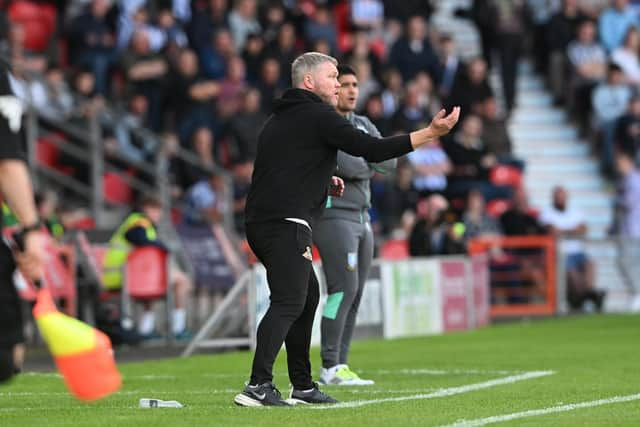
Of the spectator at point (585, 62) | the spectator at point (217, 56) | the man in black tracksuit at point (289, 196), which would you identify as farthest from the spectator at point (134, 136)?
the man in black tracksuit at point (289, 196)

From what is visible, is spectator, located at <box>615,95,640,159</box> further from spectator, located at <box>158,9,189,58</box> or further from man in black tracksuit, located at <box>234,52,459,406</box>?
man in black tracksuit, located at <box>234,52,459,406</box>

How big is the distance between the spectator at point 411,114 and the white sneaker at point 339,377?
1288cm

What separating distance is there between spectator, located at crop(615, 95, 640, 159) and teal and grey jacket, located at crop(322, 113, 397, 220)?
15.5 metres

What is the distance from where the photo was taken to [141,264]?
19.6m

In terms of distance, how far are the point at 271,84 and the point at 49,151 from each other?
424 cm

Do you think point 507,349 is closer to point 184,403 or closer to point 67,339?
point 184,403

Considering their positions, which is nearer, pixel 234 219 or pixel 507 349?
pixel 507 349

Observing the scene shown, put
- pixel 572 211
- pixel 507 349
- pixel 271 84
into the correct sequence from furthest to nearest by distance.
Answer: pixel 572 211 → pixel 271 84 → pixel 507 349

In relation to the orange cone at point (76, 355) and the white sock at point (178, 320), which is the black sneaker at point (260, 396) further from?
the white sock at point (178, 320)

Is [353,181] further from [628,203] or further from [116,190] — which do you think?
[628,203]

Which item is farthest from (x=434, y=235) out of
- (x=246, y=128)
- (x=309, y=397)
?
(x=309, y=397)

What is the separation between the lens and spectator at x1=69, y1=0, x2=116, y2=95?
74.0ft

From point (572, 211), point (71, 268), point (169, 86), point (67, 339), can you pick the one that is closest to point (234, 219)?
point (169, 86)

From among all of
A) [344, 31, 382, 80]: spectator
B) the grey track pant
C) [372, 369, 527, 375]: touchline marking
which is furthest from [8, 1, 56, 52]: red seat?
the grey track pant
